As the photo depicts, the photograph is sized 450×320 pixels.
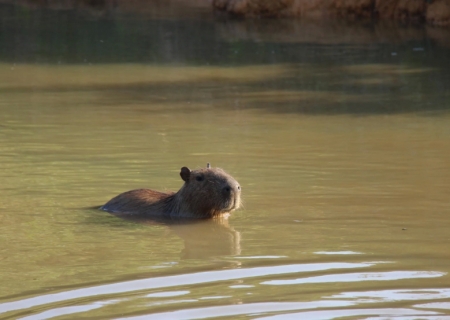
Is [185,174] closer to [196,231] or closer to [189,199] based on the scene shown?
[189,199]

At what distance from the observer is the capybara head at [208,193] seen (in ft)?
24.3

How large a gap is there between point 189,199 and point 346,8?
17.7 meters

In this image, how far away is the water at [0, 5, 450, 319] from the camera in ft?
17.7

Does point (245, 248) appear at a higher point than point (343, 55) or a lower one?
lower

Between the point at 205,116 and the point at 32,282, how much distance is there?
637 cm

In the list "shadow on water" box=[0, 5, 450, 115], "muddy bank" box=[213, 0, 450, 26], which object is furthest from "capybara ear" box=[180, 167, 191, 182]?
"muddy bank" box=[213, 0, 450, 26]

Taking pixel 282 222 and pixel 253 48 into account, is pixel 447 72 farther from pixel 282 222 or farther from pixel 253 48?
pixel 282 222

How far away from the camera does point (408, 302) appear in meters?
5.12

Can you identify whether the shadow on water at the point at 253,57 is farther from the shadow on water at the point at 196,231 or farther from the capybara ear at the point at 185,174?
the shadow on water at the point at 196,231

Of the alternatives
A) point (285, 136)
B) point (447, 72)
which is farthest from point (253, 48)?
point (285, 136)

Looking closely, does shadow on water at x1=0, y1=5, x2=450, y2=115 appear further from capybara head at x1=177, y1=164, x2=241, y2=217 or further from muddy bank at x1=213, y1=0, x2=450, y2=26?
capybara head at x1=177, y1=164, x2=241, y2=217

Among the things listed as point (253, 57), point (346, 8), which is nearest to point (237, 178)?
point (253, 57)

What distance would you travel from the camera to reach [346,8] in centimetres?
2455

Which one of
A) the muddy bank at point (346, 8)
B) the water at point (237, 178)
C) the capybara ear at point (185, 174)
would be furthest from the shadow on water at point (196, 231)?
the muddy bank at point (346, 8)
